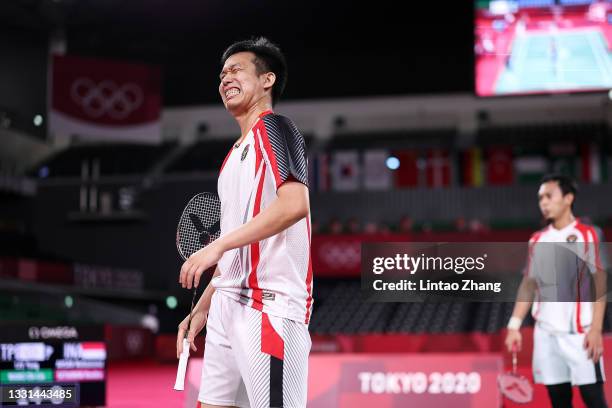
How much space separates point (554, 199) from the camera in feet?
13.7

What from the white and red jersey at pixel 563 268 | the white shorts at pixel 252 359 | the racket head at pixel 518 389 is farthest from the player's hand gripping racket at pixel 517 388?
the white shorts at pixel 252 359

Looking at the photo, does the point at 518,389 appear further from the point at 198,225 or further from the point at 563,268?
the point at 198,225

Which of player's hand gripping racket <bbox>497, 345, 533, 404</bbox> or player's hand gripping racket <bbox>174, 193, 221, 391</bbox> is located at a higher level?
player's hand gripping racket <bbox>174, 193, 221, 391</bbox>

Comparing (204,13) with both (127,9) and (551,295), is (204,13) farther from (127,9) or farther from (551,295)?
(551,295)

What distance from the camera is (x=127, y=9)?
648 inches

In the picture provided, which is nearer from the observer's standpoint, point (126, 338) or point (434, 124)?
point (126, 338)

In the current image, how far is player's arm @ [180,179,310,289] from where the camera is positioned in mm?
2082

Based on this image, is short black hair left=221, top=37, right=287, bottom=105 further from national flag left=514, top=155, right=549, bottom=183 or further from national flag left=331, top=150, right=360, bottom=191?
national flag left=514, top=155, right=549, bottom=183

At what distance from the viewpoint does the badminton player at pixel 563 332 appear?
409cm

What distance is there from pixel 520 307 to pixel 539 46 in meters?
11.0

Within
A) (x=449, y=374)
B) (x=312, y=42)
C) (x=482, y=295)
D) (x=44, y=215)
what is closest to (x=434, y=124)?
(x=312, y=42)

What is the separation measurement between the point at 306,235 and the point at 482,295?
0.72m

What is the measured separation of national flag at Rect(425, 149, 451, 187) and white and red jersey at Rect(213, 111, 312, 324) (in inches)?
571

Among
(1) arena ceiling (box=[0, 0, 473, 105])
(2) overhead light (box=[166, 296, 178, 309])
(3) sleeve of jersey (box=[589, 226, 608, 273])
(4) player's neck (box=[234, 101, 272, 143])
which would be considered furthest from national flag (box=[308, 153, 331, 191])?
(4) player's neck (box=[234, 101, 272, 143])
